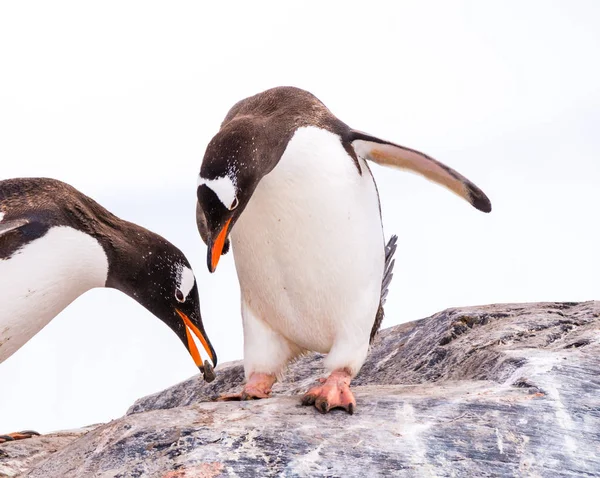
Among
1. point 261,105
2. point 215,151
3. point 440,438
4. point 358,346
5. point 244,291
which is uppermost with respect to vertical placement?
point 261,105

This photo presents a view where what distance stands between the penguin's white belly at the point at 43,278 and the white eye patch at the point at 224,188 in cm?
98

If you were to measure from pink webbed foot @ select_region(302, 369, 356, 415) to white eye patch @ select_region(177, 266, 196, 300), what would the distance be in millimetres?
858

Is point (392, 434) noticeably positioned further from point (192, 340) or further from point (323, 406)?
point (192, 340)

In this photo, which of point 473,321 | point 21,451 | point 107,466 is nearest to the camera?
point 107,466

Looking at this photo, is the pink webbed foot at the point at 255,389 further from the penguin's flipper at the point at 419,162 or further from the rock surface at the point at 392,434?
the penguin's flipper at the point at 419,162

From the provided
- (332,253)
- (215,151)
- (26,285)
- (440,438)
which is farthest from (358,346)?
(26,285)

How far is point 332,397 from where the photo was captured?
352 cm

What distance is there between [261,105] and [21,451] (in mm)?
2021

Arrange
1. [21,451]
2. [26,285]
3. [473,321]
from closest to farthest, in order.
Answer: [26,285], [21,451], [473,321]

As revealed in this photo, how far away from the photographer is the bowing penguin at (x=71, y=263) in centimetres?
389

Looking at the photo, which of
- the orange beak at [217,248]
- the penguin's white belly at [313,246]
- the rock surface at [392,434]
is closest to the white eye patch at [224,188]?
the orange beak at [217,248]

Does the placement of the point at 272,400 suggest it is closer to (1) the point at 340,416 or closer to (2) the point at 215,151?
(1) the point at 340,416

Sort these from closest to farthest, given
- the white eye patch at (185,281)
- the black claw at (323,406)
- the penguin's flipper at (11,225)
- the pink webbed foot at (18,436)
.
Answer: the black claw at (323,406), the penguin's flipper at (11,225), the white eye patch at (185,281), the pink webbed foot at (18,436)

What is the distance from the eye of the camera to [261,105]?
4.00m
